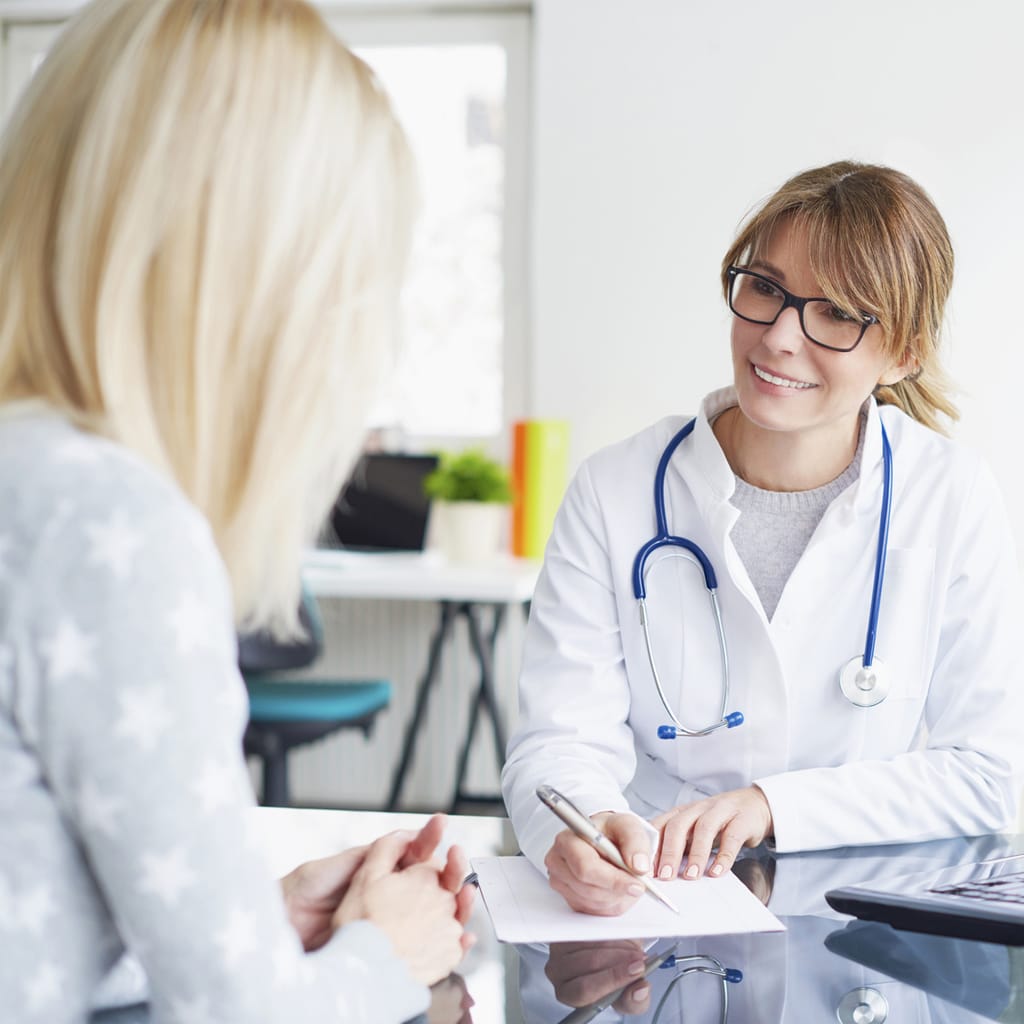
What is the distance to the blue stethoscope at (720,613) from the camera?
4.48 ft

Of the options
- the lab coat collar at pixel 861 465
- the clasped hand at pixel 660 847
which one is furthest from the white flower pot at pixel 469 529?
the clasped hand at pixel 660 847

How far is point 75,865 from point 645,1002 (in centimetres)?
38

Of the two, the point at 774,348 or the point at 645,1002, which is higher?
the point at 774,348

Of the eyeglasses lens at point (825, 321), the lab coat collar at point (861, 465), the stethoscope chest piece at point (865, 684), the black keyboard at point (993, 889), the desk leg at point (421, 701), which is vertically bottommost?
the desk leg at point (421, 701)

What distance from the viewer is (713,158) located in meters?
3.28

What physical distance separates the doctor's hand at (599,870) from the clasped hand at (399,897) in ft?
0.43

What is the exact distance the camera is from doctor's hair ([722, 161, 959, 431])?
1.36m

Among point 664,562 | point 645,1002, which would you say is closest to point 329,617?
point 664,562

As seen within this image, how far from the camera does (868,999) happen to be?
812mm

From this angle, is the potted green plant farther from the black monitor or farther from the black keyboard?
the black keyboard

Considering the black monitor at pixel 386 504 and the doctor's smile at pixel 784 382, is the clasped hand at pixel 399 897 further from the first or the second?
the black monitor at pixel 386 504

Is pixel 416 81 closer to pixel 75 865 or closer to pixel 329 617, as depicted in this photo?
pixel 329 617

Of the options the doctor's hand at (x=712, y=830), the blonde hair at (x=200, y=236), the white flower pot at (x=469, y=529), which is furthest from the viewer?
the white flower pot at (x=469, y=529)

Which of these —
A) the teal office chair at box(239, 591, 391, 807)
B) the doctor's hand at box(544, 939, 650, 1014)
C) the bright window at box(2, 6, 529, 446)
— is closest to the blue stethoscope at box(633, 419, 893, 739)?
the doctor's hand at box(544, 939, 650, 1014)
